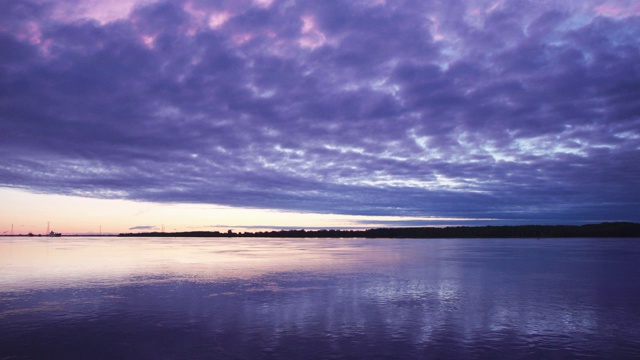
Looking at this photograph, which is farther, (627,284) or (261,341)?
(627,284)

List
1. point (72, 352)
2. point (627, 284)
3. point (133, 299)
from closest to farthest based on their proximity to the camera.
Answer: point (72, 352) → point (133, 299) → point (627, 284)

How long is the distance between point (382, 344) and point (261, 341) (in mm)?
3682

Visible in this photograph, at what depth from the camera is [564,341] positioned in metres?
13.1

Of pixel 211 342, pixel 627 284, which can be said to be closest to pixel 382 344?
pixel 211 342

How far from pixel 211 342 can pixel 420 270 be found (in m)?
23.3

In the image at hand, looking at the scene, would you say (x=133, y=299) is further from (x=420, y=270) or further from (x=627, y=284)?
(x=627, y=284)

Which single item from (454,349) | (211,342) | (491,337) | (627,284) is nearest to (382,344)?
(454,349)

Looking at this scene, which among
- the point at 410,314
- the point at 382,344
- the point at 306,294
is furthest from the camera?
the point at 306,294

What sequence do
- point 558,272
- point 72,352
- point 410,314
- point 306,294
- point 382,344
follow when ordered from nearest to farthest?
point 72,352, point 382,344, point 410,314, point 306,294, point 558,272

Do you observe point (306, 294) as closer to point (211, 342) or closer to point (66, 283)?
point (211, 342)

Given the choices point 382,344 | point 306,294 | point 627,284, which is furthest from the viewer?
point 627,284

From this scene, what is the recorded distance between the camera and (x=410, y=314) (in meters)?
16.8

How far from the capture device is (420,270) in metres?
33.3

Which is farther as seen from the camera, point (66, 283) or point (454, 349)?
point (66, 283)
